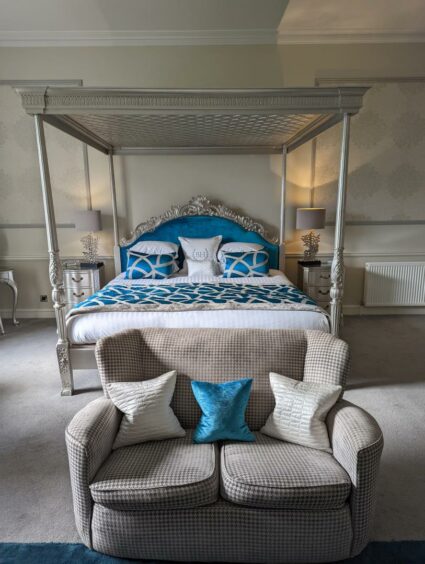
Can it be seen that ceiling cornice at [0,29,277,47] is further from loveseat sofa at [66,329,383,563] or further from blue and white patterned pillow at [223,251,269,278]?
loveseat sofa at [66,329,383,563]

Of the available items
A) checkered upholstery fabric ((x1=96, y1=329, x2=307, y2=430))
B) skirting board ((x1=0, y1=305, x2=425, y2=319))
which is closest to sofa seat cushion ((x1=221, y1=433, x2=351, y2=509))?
checkered upholstery fabric ((x1=96, y1=329, x2=307, y2=430))

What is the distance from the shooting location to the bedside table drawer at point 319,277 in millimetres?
4387

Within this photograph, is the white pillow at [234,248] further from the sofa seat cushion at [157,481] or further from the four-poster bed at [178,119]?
the sofa seat cushion at [157,481]

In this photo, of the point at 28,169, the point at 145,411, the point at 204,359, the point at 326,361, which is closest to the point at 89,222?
the point at 28,169

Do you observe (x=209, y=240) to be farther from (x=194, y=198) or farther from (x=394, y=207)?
(x=394, y=207)

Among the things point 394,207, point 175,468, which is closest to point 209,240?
point 394,207

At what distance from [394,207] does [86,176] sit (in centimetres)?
399

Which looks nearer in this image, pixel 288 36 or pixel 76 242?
pixel 288 36

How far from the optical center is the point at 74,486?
5.07 ft

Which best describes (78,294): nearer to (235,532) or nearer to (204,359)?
(204,359)

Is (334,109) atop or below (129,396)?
atop

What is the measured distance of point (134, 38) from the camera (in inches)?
168

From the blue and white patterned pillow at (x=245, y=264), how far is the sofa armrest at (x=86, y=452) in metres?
2.64

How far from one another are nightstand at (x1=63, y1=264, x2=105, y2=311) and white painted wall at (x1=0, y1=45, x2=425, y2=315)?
0.55 meters
